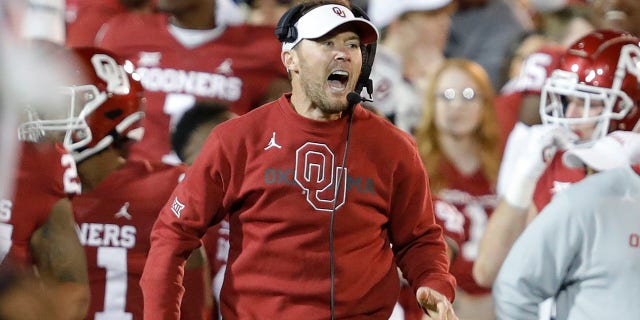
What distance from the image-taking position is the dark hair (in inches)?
245

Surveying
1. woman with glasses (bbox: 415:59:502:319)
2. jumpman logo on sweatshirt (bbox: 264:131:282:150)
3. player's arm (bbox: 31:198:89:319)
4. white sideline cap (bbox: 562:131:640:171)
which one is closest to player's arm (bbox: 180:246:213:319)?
player's arm (bbox: 31:198:89:319)

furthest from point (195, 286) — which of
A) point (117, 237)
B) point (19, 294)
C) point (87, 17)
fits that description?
point (87, 17)

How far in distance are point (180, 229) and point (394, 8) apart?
388 cm

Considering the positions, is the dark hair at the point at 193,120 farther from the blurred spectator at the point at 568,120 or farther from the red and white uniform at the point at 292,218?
the red and white uniform at the point at 292,218

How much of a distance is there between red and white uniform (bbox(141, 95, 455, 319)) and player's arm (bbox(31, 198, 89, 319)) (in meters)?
0.82

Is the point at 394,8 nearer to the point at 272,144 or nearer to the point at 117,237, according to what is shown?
the point at 117,237

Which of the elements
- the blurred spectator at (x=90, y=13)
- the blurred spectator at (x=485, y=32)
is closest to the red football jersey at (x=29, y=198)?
the blurred spectator at (x=90, y=13)

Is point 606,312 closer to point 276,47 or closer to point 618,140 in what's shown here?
point 618,140

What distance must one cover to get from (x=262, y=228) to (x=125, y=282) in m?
1.19

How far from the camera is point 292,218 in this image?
3.89 m

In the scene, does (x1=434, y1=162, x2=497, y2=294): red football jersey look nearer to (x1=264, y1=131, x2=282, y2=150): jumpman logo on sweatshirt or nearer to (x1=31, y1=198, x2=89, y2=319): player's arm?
(x1=31, y1=198, x2=89, y2=319): player's arm

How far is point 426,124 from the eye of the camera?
685 centimetres

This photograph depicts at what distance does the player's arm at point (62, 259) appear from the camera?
471 cm

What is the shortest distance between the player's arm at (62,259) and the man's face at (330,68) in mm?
1175
